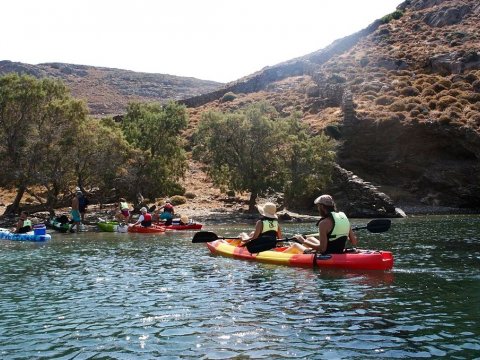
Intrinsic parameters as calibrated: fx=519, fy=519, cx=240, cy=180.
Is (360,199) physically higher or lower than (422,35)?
lower

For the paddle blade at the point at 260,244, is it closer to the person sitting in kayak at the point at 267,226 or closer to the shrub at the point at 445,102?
the person sitting in kayak at the point at 267,226

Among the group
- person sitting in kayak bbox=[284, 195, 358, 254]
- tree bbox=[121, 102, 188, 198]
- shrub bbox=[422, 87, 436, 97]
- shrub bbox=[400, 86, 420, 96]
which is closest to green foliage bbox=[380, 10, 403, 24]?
shrub bbox=[400, 86, 420, 96]

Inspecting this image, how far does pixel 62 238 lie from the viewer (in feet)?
86.8

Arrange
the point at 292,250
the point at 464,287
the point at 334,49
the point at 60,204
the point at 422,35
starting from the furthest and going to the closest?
the point at 334,49 < the point at 422,35 < the point at 60,204 < the point at 292,250 < the point at 464,287

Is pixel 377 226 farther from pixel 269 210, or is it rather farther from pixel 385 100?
pixel 385 100

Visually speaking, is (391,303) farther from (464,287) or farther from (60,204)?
(60,204)

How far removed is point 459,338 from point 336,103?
69.1m

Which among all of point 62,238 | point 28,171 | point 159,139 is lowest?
point 62,238

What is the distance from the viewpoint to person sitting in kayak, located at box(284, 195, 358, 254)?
44.7ft

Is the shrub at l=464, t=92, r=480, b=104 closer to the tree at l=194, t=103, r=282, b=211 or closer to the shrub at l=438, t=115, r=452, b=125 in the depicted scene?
the shrub at l=438, t=115, r=452, b=125

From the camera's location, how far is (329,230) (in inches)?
553

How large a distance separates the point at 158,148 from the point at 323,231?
100 feet

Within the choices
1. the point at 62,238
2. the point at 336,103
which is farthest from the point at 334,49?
the point at 62,238

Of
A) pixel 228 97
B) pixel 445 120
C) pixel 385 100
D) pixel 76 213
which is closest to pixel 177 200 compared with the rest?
pixel 76 213
